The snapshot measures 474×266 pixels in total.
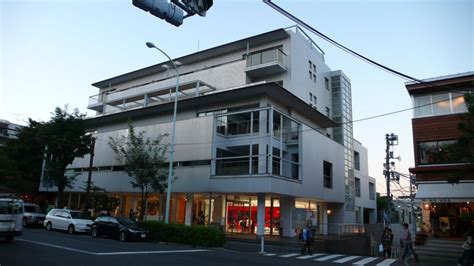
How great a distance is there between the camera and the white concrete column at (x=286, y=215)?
29220mm

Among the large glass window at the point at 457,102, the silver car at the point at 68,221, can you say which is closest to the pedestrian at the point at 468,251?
the large glass window at the point at 457,102

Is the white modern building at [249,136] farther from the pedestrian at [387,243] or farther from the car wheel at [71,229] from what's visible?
the car wheel at [71,229]

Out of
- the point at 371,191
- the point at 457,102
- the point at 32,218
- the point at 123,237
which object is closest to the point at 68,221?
the point at 32,218

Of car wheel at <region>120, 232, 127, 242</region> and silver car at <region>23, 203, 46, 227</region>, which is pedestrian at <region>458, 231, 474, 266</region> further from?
silver car at <region>23, 203, 46, 227</region>

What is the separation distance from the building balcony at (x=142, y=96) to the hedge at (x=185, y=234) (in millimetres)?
12995

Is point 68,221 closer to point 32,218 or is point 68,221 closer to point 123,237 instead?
point 32,218

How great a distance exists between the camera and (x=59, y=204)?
117 ft

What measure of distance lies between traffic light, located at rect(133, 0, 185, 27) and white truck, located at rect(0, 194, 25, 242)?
546 inches

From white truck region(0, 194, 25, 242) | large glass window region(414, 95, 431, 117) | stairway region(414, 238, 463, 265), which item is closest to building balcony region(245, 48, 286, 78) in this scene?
large glass window region(414, 95, 431, 117)

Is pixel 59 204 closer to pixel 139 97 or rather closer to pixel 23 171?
pixel 23 171

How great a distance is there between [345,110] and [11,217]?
112ft

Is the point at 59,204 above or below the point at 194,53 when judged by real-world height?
below

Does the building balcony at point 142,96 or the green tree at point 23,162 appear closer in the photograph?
the building balcony at point 142,96

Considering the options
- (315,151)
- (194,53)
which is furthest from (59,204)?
(315,151)
